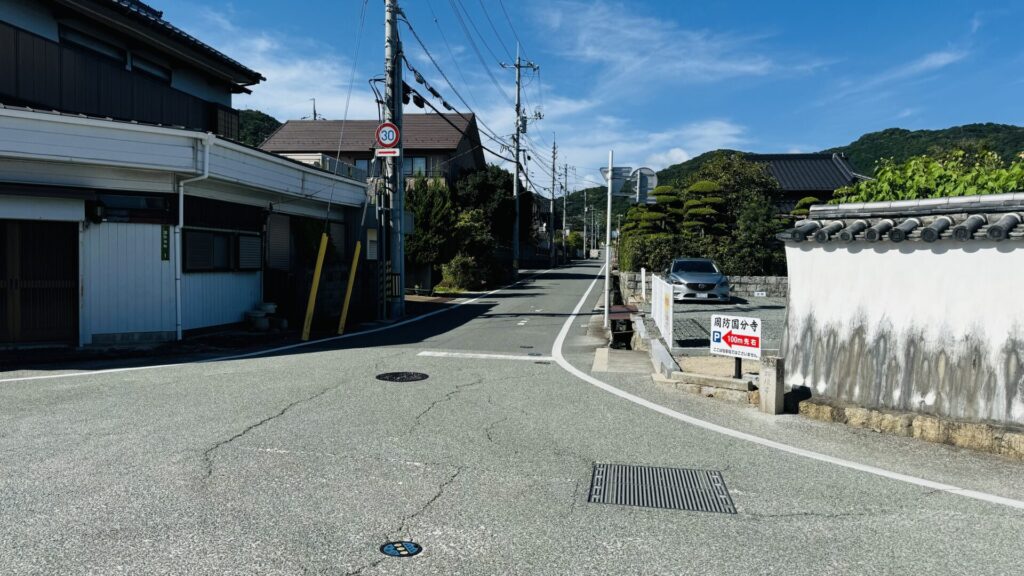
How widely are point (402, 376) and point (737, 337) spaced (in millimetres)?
4607

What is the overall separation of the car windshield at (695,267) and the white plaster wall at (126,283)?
51.4 ft

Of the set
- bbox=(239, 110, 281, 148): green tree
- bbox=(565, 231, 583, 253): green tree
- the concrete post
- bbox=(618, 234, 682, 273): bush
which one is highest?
bbox=(239, 110, 281, 148): green tree

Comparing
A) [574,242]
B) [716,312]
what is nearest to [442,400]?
[716,312]

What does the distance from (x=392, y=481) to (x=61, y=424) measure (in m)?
3.84

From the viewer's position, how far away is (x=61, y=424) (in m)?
6.42

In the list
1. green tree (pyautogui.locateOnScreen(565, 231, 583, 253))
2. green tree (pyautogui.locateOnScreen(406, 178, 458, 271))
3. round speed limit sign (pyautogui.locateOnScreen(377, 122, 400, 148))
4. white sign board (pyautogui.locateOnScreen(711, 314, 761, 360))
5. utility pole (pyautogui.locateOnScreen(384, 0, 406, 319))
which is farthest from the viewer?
green tree (pyautogui.locateOnScreen(565, 231, 583, 253))

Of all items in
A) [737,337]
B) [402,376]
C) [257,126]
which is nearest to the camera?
[737,337]

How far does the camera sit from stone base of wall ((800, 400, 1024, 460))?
19.4 feet

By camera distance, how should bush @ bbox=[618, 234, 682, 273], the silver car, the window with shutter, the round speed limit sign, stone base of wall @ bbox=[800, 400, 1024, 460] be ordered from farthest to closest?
1. bush @ bbox=[618, 234, 682, 273]
2. the silver car
3. the round speed limit sign
4. the window with shutter
5. stone base of wall @ bbox=[800, 400, 1024, 460]

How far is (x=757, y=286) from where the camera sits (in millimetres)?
24281

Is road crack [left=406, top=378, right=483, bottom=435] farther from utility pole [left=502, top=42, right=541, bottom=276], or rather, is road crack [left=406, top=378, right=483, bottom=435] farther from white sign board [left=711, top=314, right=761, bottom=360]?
utility pole [left=502, top=42, right=541, bottom=276]

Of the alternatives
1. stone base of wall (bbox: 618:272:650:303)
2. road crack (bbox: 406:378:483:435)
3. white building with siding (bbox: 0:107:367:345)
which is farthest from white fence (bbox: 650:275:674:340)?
stone base of wall (bbox: 618:272:650:303)

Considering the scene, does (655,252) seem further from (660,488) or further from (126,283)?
(660,488)

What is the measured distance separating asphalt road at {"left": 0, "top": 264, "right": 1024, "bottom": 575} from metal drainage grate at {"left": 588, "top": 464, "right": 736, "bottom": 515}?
0.11 metres
